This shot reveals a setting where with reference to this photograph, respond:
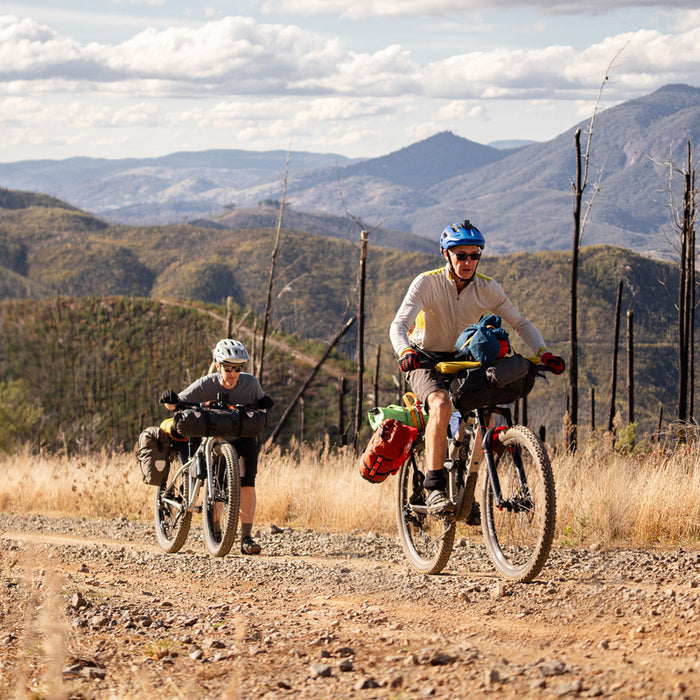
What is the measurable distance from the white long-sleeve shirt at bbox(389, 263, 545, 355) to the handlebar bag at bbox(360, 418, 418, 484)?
600 mm

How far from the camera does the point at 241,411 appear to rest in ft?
24.3

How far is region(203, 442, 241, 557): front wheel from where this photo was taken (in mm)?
7223

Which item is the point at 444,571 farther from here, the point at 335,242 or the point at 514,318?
the point at 335,242

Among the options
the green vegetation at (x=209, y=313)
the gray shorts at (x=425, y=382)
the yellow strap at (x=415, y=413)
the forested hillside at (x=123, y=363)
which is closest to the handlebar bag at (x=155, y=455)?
the yellow strap at (x=415, y=413)

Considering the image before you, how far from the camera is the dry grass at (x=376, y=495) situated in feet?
22.6

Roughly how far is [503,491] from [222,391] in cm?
288

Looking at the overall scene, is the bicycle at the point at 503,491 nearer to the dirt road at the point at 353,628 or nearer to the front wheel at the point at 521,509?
the front wheel at the point at 521,509

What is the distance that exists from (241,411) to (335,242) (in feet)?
581

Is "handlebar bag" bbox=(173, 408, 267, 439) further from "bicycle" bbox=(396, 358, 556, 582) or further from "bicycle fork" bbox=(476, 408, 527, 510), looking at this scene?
"bicycle fork" bbox=(476, 408, 527, 510)

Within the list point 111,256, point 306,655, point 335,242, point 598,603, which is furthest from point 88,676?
point 335,242

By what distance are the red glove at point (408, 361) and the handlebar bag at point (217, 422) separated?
7.44 ft

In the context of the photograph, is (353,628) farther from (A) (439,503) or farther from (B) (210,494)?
(B) (210,494)

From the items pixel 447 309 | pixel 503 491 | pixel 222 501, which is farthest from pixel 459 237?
pixel 222 501

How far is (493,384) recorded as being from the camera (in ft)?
17.8
